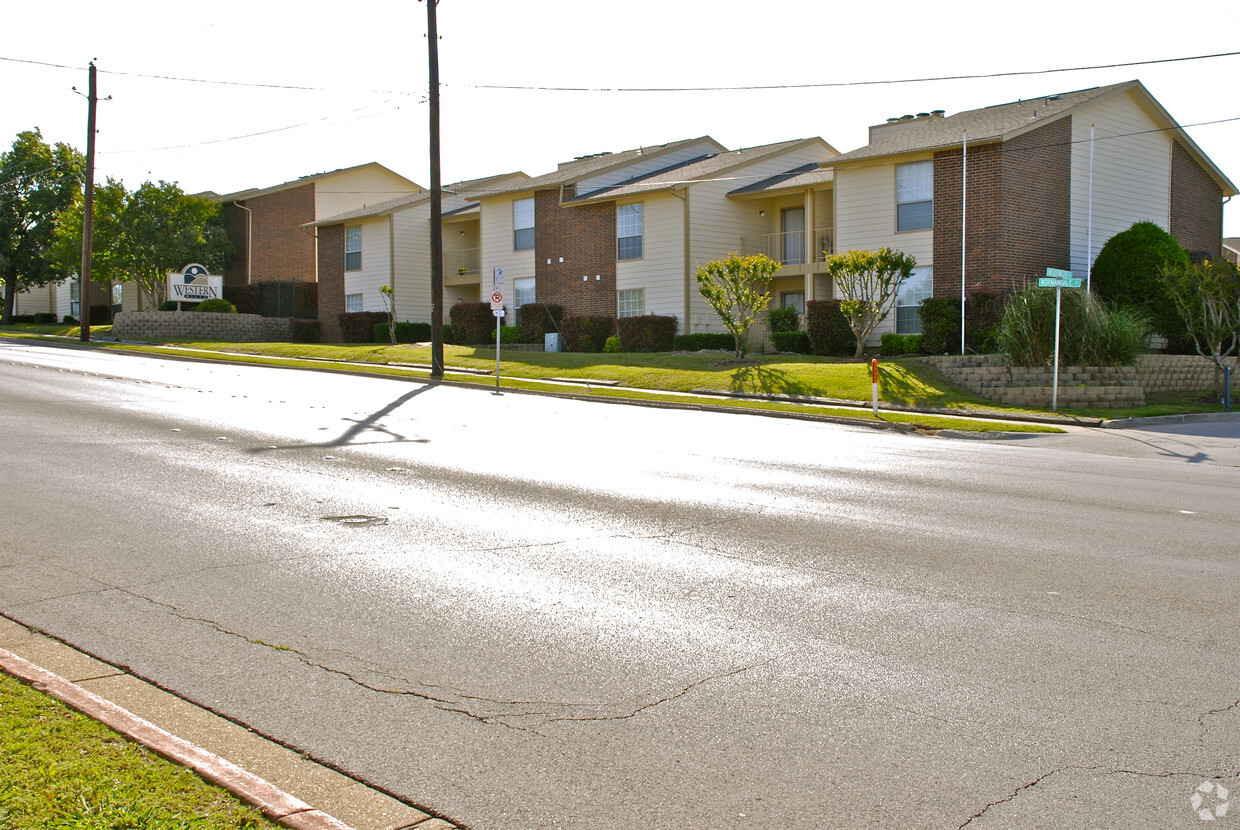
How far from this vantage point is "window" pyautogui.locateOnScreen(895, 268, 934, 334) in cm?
3028

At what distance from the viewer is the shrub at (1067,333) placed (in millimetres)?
23641

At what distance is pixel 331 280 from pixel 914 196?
1178 inches

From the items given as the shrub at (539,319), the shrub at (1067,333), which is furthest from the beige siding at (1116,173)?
the shrub at (539,319)

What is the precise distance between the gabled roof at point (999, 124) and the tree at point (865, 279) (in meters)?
3.81

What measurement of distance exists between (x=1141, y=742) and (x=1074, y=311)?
21.8 meters

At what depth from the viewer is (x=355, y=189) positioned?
55281 mm

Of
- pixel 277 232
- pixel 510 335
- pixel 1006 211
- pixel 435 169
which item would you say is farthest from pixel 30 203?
pixel 1006 211

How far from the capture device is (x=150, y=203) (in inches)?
1881

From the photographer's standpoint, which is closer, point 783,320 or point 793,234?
point 783,320

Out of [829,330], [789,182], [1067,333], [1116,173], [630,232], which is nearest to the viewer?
[1067,333]

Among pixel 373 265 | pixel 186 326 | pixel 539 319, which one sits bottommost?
pixel 186 326

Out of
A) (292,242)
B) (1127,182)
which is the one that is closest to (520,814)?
(1127,182)

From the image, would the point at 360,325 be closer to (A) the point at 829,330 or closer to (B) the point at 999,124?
(A) the point at 829,330

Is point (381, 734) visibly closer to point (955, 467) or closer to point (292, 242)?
point (955, 467)
